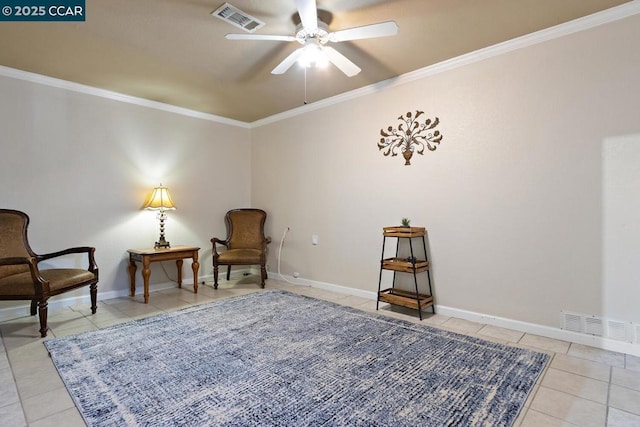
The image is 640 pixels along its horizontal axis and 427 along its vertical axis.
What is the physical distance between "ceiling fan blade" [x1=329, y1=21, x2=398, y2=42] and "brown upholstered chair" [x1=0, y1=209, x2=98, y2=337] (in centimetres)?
288

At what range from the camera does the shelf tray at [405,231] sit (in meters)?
2.97

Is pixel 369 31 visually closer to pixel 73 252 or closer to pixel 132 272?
pixel 73 252

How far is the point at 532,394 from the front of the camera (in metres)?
1.71

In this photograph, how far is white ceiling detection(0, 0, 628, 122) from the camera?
7.06 ft

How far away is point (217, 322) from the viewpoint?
280 centimetres

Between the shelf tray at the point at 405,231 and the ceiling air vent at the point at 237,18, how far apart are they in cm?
205

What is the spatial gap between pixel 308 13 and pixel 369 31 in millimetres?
409

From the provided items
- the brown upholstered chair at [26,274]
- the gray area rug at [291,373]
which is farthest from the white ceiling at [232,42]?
the gray area rug at [291,373]

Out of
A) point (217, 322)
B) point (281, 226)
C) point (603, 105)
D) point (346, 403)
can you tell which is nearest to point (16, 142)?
point (217, 322)

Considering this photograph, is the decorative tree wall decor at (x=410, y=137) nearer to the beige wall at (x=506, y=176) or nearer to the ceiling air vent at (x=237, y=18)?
the beige wall at (x=506, y=176)

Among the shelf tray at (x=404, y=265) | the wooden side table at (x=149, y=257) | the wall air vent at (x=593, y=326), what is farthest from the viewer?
the wooden side table at (x=149, y=257)

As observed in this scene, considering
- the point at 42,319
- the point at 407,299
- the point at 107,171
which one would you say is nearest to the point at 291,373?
the point at 407,299

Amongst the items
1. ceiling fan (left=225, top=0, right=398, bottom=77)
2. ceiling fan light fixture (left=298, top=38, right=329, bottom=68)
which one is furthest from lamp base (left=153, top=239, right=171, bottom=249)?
ceiling fan light fixture (left=298, top=38, right=329, bottom=68)

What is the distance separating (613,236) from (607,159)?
0.54 metres
